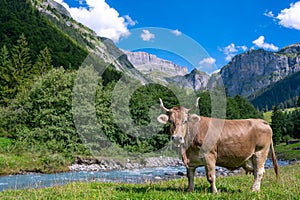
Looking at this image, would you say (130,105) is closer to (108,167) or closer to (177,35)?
(108,167)

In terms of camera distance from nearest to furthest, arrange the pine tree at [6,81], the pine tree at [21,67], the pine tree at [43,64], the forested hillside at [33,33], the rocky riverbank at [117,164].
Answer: the rocky riverbank at [117,164] < the pine tree at [6,81] < the pine tree at [21,67] < the pine tree at [43,64] < the forested hillside at [33,33]

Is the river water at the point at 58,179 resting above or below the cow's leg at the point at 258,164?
below

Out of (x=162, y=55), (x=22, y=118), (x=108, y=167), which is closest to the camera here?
(x=162, y=55)

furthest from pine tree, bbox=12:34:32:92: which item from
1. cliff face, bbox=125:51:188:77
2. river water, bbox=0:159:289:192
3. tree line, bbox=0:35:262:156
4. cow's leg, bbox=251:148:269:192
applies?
cow's leg, bbox=251:148:269:192

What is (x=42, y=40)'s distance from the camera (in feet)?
431

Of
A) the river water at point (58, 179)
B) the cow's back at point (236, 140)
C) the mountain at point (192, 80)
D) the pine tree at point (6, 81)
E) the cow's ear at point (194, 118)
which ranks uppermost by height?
the pine tree at point (6, 81)

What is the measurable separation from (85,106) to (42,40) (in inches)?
3942

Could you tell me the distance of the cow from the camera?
862 cm

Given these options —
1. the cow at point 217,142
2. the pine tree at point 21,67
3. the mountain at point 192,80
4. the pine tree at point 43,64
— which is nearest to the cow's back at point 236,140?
the cow at point 217,142

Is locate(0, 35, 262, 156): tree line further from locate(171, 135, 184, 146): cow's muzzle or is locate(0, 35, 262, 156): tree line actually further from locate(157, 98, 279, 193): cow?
locate(171, 135, 184, 146): cow's muzzle

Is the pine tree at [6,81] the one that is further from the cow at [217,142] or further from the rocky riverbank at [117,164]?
the cow at [217,142]

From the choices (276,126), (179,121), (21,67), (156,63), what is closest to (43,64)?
(21,67)

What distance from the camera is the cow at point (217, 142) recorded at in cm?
862

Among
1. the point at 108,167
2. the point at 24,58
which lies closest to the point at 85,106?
the point at 108,167
